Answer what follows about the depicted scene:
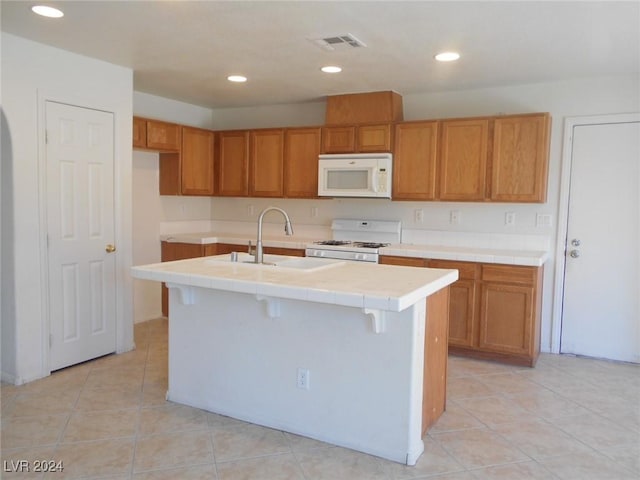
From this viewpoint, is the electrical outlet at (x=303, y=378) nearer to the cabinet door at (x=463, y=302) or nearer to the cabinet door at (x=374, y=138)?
the cabinet door at (x=463, y=302)

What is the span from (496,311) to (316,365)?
1.96 meters

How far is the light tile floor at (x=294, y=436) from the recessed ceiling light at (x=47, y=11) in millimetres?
2313

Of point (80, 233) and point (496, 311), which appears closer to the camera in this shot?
point (80, 233)

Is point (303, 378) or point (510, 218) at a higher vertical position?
point (510, 218)

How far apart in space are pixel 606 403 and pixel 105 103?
13.7ft

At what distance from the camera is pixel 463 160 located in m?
4.33

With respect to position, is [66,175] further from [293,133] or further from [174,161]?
[293,133]

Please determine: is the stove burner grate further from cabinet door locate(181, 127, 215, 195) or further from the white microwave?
cabinet door locate(181, 127, 215, 195)

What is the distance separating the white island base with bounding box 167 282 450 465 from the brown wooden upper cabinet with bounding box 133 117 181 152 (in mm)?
2103

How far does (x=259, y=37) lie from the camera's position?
318 centimetres

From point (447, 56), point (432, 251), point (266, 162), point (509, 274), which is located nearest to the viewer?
point (447, 56)

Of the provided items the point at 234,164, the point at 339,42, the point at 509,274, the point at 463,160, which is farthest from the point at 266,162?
the point at 509,274

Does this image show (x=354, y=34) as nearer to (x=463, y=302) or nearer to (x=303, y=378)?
(x=303, y=378)

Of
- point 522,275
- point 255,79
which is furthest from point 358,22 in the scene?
point 522,275
